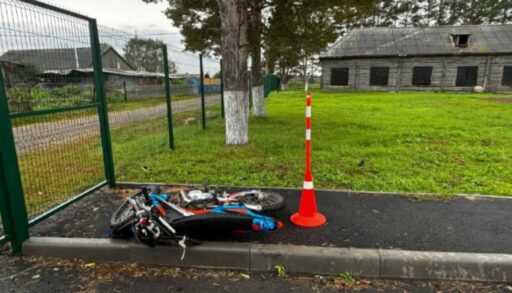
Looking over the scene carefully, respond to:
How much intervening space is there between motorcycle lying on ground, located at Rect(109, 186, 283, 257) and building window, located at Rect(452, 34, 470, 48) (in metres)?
27.9

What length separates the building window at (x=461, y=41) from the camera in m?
23.9

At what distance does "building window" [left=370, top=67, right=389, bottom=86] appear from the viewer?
2442cm

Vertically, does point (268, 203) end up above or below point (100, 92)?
below

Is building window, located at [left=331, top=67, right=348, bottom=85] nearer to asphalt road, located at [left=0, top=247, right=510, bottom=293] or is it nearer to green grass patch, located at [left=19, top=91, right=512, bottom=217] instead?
green grass patch, located at [left=19, top=91, right=512, bottom=217]

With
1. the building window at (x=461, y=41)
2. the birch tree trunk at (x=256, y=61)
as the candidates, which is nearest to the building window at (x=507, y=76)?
the building window at (x=461, y=41)

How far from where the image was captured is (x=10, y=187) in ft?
8.64

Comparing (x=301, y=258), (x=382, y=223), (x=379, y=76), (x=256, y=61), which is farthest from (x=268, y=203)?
(x=379, y=76)

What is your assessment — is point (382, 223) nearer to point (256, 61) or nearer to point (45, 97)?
point (45, 97)

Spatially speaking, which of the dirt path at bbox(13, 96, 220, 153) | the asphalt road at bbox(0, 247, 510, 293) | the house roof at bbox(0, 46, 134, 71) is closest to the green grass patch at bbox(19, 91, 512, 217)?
the dirt path at bbox(13, 96, 220, 153)

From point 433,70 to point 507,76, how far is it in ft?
17.7

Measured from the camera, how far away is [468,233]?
9.76ft

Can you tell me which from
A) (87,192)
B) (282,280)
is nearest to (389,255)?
(282,280)

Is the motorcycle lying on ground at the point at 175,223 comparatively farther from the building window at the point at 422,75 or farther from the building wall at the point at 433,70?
the building window at the point at 422,75

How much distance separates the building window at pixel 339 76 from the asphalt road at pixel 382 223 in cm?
2272
